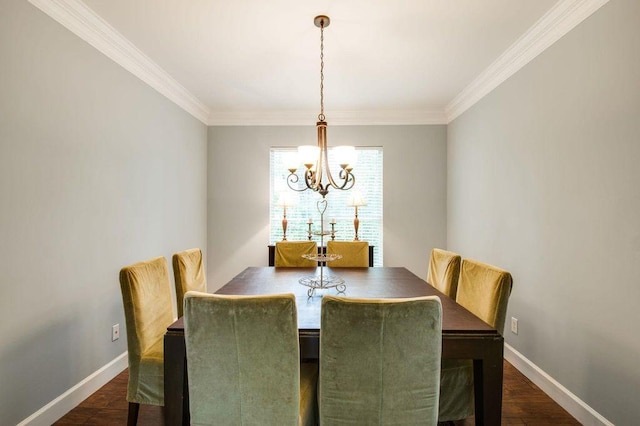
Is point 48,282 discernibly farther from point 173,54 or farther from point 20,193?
point 173,54

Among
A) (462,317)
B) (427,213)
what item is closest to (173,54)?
(462,317)

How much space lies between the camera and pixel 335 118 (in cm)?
422

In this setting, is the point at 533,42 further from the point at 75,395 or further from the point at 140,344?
the point at 75,395

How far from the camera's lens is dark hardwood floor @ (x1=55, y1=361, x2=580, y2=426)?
197 cm

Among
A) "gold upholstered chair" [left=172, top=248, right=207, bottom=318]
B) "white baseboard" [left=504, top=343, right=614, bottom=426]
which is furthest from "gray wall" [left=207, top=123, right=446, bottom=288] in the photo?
"gold upholstered chair" [left=172, top=248, right=207, bottom=318]

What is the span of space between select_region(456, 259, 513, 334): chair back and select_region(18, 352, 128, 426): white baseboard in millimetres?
2521

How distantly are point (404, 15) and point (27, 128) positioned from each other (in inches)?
93.0

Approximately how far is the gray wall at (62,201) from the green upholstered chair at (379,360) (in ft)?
5.66

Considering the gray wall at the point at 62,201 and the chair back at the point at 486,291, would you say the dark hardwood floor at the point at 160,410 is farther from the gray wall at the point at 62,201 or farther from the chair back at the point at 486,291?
the chair back at the point at 486,291

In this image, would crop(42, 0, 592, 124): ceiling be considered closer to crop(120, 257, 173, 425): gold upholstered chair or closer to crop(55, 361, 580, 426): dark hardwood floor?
crop(120, 257, 173, 425): gold upholstered chair

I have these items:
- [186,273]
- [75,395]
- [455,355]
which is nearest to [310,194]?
[186,273]

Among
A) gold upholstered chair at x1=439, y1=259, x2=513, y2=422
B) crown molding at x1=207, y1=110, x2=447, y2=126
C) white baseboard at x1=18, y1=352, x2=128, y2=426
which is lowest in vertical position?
white baseboard at x1=18, y1=352, x2=128, y2=426

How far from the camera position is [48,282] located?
76.2 inches

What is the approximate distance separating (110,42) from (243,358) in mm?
2502
